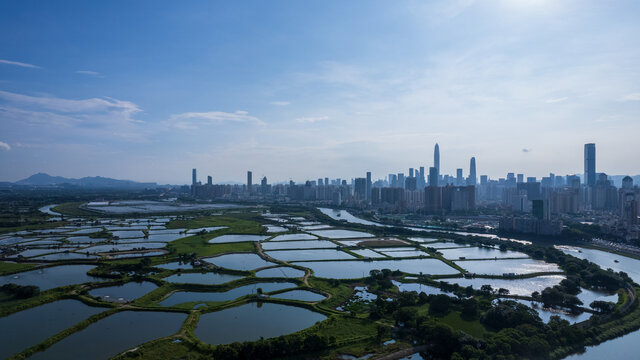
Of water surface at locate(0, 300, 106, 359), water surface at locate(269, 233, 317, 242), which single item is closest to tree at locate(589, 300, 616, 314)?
water surface at locate(0, 300, 106, 359)

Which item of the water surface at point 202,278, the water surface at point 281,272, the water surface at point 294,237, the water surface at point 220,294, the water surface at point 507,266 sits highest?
the water surface at point 294,237

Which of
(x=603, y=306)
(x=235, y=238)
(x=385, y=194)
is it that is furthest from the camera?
(x=385, y=194)

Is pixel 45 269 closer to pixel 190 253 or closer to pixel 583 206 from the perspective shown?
pixel 190 253

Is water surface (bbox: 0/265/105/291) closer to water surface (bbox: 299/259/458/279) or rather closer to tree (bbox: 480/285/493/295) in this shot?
water surface (bbox: 299/259/458/279)

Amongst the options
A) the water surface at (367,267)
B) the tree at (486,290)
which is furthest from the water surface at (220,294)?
the tree at (486,290)

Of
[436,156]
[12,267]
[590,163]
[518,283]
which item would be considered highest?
[436,156]

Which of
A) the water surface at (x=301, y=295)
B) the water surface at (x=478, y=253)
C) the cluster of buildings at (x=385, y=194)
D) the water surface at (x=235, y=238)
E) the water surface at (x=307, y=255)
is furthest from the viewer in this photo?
the cluster of buildings at (x=385, y=194)

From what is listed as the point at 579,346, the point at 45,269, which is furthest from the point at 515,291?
the point at 45,269

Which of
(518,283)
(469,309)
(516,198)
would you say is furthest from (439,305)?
(516,198)

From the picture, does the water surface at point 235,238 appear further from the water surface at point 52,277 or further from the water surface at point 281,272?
the water surface at point 52,277

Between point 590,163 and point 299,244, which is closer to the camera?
point 299,244

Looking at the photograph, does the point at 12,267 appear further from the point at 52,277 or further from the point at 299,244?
the point at 299,244
